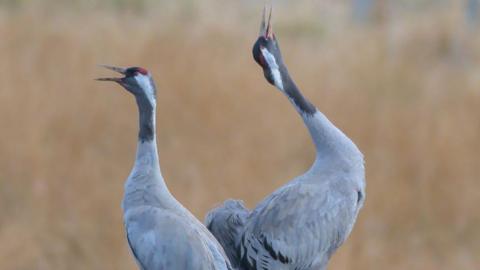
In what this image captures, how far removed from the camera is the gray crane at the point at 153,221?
11.5ft

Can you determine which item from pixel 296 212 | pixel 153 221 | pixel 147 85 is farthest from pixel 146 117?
pixel 296 212

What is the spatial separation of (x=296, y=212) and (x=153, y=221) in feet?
1.93

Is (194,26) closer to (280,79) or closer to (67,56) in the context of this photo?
(67,56)

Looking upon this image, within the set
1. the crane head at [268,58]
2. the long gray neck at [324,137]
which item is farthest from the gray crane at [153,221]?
the long gray neck at [324,137]

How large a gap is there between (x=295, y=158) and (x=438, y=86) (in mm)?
1738

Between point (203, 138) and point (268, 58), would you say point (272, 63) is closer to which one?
point (268, 58)

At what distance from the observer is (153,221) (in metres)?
3.58

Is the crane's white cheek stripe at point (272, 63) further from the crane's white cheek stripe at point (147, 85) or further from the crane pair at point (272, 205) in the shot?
the crane's white cheek stripe at point (147, 85)

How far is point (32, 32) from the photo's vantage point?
27.5 feet

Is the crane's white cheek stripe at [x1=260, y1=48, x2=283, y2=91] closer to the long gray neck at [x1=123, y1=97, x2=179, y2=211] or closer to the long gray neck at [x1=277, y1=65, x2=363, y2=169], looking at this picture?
the long gray neck at [x1=277, y1=65, x2=363, y2=169]

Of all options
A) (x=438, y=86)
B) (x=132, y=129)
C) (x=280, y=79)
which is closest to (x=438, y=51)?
(x=438, y=86)

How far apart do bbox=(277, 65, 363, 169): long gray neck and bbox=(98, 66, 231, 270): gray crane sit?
55 centimetres

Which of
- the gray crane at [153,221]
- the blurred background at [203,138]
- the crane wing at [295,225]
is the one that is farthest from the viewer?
the blurred background at [203,138]

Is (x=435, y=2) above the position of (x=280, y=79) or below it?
below
